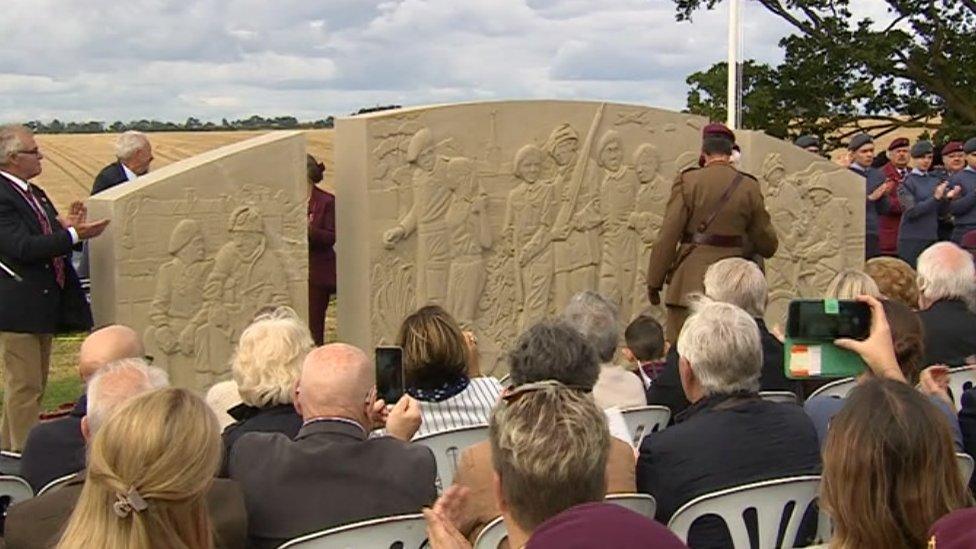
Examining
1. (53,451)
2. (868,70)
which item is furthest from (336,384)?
(868,70)

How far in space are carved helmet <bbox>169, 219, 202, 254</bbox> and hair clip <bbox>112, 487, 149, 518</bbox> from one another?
5256 mm

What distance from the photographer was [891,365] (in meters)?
3.29

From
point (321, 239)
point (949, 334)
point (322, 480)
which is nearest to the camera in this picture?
point (322, 480)

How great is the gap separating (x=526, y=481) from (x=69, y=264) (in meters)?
4.89

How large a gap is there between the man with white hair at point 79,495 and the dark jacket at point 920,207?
8506 mm

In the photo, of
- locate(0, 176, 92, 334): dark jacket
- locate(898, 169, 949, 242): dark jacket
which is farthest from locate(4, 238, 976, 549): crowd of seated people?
locate(898, 169, 949, 242): dark jacket

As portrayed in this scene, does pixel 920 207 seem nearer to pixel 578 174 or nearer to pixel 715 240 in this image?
pixel 578 174

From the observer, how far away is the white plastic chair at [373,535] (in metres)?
2.85

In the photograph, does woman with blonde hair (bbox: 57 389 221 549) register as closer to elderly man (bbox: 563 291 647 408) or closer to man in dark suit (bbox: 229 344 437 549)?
man in dark suit (bbox: 229 344 437 549)

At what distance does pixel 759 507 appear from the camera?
3318 mm

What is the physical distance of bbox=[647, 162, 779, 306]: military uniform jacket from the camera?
7.84 metres

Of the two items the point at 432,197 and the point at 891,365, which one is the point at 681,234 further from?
the point at 891,365

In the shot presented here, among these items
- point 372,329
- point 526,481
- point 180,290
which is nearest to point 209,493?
point 526,481

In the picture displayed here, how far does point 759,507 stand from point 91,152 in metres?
16.8
